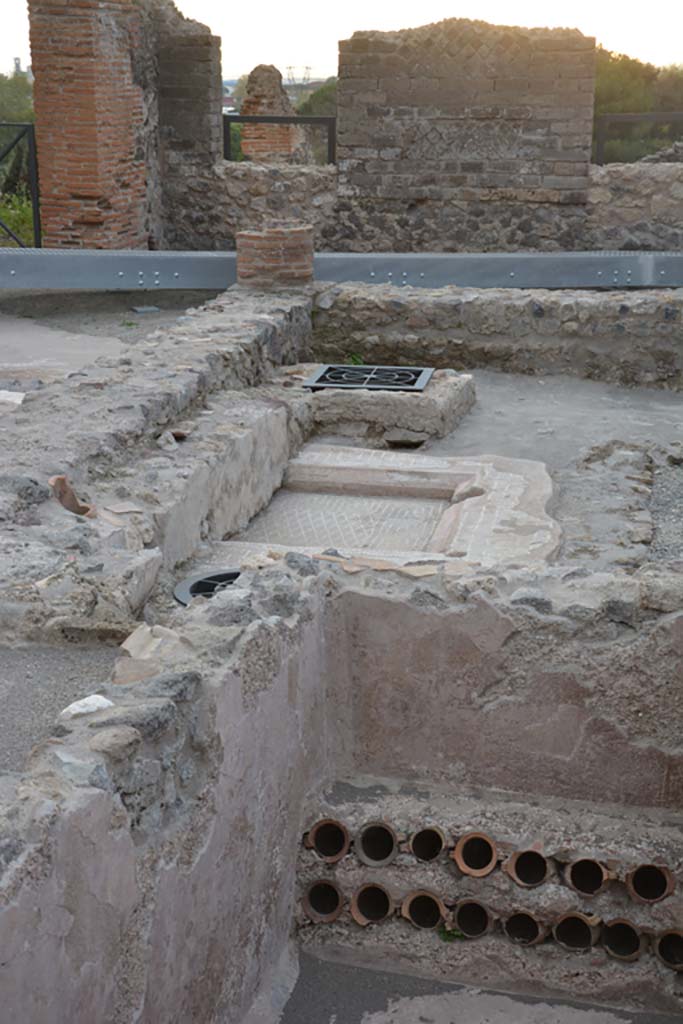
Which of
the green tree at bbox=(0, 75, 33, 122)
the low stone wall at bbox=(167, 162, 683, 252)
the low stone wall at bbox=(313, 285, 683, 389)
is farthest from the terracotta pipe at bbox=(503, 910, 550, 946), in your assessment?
the green tree at bbox=(0, 75, 33, 122)

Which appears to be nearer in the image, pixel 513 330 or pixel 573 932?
pixel 573 932

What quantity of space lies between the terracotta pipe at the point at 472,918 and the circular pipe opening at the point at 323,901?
1.22 feet

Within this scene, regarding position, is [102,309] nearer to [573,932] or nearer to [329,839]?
[329,839]

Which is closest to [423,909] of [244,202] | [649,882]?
[649,882]

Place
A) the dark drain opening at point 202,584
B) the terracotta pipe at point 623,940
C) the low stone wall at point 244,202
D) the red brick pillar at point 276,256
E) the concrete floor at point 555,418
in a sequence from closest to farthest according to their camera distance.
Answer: the terracotta pipe at point 623,940
the dark drain opening at point 202,584
the concrete floor at point 555,418
the red brick pillar at point 276,256
the low stone wall at point 244,202

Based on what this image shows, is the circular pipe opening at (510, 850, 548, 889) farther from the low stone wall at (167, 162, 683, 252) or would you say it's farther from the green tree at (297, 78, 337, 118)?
the green tree at (297, 78, 337, 118)

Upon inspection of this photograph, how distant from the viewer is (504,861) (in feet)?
12.3

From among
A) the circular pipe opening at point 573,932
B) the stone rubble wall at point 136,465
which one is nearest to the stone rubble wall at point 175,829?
the stone rubble wall at point 136,465

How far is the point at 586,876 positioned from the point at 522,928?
0.25 meters

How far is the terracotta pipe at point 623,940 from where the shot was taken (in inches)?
145

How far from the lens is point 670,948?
3678 millimetres

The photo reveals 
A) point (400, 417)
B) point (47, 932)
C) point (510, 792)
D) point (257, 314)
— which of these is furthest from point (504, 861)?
point (257, 314)

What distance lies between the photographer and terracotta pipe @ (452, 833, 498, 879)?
374 cm

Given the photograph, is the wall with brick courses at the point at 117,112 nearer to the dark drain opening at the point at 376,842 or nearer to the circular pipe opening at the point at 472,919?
the dark drain opening at the point at 376,842
